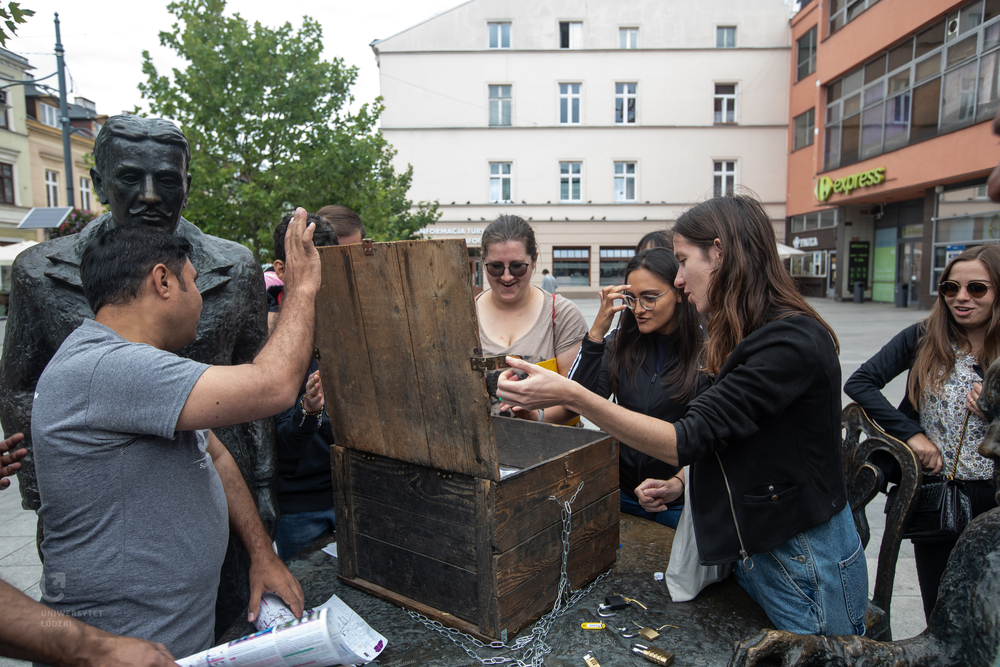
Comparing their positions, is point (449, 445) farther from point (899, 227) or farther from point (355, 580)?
point (899, 227)

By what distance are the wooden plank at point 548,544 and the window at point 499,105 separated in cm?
2686

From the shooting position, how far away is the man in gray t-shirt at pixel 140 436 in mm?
1261

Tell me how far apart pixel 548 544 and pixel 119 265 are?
4.03 feet

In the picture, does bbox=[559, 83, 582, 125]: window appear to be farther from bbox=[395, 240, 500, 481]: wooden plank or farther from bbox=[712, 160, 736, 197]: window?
bbox=[395, 240, 500, 481]: wooden plank

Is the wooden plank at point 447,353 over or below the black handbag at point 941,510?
over

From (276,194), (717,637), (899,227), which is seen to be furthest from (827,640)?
(899,227)

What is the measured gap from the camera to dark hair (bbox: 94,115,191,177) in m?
1.71

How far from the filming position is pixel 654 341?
8.61 feet

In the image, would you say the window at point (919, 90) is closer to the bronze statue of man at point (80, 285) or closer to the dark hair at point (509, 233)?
the dark hair at point (509, 233)

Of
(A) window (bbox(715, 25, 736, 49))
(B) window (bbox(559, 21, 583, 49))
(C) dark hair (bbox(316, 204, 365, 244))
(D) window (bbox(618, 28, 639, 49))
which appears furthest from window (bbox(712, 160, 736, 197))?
(C) dark hair (bbox(316, 204, 365, 244))

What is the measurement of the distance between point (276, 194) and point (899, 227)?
63.2 ft

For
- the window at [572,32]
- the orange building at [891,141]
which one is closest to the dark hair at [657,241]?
the orange building at [891,141]

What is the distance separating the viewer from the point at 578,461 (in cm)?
174

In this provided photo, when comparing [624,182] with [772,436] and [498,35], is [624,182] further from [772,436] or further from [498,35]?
[772,436]
